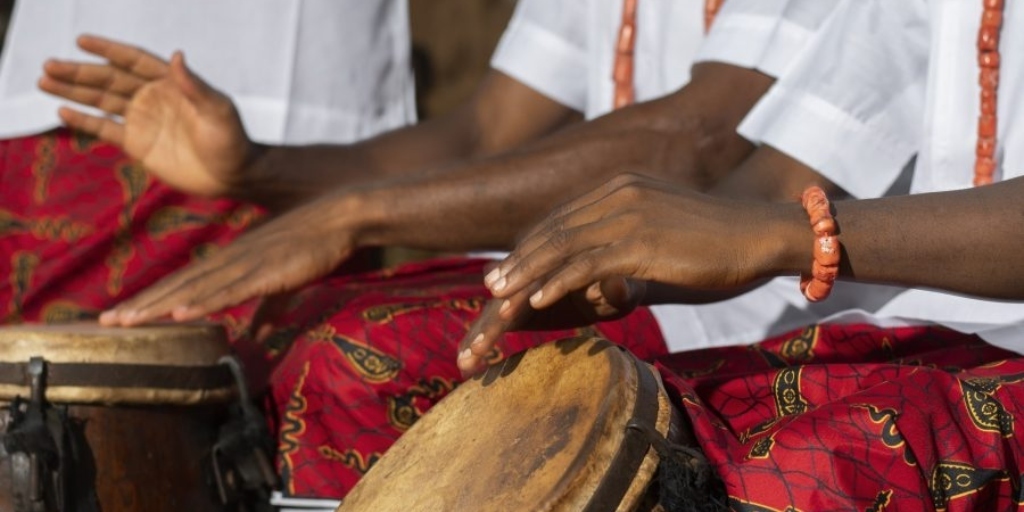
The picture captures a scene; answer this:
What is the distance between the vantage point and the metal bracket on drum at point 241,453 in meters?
2.07

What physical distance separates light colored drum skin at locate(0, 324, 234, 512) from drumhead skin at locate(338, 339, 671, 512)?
39cm

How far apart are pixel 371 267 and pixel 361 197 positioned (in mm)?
835

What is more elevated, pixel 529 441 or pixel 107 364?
pixel 529 441

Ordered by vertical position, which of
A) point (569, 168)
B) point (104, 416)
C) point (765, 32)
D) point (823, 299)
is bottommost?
point (104, 416)

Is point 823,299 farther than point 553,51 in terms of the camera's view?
No

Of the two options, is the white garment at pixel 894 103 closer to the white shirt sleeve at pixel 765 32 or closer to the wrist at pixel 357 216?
the white shirt sleeve at pixel 765 32

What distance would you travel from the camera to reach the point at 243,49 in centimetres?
298

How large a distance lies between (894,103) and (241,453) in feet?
3.18

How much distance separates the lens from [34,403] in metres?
1.90

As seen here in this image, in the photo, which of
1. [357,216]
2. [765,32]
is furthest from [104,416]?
[765,32]

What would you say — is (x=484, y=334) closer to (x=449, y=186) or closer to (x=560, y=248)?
(x=560, y=248)

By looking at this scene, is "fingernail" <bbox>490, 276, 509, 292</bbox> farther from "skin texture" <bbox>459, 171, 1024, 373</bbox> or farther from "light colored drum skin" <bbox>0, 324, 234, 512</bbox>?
"light colored drum skin" <bbox>0, 324, 234, 512</bbox>

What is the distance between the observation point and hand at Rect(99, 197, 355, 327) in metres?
2.10

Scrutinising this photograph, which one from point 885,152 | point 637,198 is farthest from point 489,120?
point 637,198
